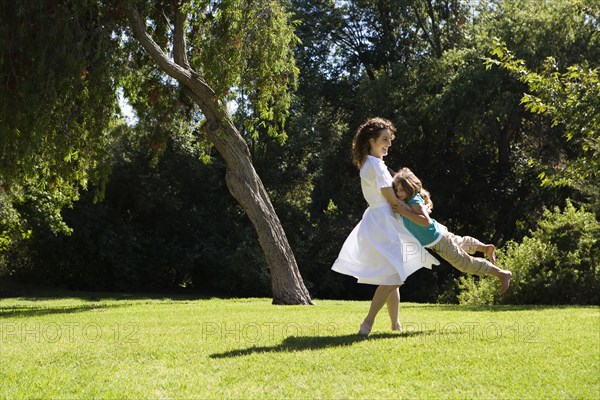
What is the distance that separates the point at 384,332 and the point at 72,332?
424cm

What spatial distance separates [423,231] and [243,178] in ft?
29.1

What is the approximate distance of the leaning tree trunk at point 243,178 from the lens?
16094 mm

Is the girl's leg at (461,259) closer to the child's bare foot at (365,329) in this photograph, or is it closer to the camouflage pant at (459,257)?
the camouflage pant at (459,257)

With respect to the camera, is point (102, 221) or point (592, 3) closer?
point (592, 3)

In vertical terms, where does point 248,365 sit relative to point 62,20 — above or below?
below

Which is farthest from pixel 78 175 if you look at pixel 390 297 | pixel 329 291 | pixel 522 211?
pixel 522 211

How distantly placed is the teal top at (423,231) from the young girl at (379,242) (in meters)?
0.06

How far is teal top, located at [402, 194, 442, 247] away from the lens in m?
7.84

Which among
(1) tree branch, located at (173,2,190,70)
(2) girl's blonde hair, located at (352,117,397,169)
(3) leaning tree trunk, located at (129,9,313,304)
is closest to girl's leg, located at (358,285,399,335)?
(2) girl's blonde hair, located at (352,117,397,169)

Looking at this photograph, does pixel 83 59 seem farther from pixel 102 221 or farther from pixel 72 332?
pixel 102 221

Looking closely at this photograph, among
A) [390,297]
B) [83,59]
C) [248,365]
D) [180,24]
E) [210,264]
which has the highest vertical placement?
[180,24]

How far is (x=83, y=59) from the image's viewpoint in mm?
14086

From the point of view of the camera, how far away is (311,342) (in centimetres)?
764

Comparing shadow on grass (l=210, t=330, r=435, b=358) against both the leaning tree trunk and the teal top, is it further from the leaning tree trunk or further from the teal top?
the leaning tree trunk
